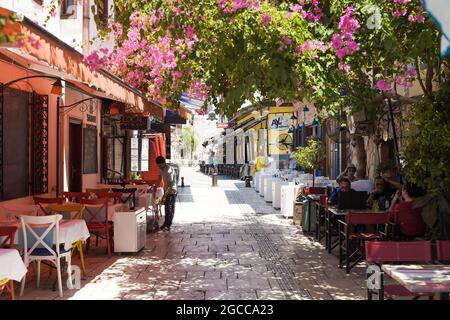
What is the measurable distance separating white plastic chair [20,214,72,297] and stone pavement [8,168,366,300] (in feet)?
1.65

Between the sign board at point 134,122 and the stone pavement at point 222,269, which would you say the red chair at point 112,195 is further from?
the sign board at point 134,122

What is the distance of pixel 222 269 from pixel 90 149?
7.43 metres

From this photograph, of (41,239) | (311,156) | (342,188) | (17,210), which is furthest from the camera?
(311,156)

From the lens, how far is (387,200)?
11039 millimetres

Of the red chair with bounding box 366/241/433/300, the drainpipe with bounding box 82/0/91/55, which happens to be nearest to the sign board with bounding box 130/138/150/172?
the drainpipe with bounding box 82/0/91/55

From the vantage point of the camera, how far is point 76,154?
1426cm

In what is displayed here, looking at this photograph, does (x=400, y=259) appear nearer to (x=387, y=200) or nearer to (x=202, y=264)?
(x=202, y=264)

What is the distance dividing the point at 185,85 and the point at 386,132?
17.3ft

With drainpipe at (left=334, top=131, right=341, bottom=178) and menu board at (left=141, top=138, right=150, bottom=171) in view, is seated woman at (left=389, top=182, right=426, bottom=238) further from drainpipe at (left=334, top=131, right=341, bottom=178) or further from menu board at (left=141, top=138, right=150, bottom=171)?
menu board at (left=141, top=138, right=150, bottom=171)

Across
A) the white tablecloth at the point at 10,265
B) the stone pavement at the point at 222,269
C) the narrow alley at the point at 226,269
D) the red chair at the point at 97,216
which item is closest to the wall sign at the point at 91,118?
the narrow alley at the point at 226,269

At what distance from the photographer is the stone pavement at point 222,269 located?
747cm

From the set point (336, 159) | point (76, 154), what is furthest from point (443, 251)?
point (336, 159)

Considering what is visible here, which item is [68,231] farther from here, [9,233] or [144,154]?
→ [144,154]

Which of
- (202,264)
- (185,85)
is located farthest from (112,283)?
(185,85)
